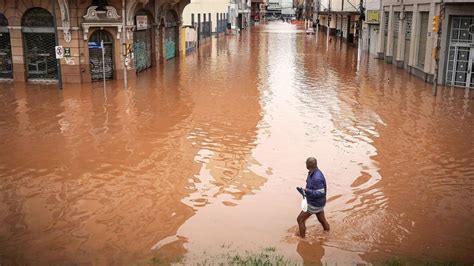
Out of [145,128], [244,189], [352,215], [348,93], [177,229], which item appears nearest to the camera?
[177,229]

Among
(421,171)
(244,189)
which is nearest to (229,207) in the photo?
(244,189)

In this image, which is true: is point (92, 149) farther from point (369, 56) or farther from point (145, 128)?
point (369, 56)

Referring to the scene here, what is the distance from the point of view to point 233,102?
21.4m

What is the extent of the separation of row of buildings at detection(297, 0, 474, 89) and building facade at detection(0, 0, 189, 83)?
1543 cm

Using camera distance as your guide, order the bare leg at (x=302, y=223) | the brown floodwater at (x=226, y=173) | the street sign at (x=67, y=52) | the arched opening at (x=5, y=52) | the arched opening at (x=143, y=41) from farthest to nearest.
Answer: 1. the arched opening at (x=143, y=41)
2. the arched opening at (x=5, y=52)
3. the street sign at (x=67, y=52)
4. the bare leg at (x=302, y=223)
5. the brown floodwater at (x=226, y=173)

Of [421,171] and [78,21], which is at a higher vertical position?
[78,21]

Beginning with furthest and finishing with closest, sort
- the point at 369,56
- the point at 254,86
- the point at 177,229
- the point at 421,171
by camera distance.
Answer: the point at 369,56 < the point at 254,86 < the point at 421,171 < the point at 177,229

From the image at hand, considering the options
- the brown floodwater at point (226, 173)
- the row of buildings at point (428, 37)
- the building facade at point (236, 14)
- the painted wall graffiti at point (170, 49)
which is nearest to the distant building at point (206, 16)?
the building facade at point (236, 14)

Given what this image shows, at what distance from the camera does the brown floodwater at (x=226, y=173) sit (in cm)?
886

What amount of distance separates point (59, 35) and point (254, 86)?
988 cm

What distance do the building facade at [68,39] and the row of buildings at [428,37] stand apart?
15.4 m

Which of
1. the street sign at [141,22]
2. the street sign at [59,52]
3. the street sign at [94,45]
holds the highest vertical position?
the street sign at [141,22]

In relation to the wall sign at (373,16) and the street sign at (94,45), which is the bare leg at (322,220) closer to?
the street sign at (94,45)

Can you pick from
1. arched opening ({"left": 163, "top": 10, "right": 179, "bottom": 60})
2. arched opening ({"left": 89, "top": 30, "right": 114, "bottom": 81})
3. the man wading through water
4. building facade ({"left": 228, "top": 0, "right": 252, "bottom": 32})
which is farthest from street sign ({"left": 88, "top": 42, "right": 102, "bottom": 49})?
building facade ({"left": 228, "top": 0, "right": 252, "bottom": 32})
